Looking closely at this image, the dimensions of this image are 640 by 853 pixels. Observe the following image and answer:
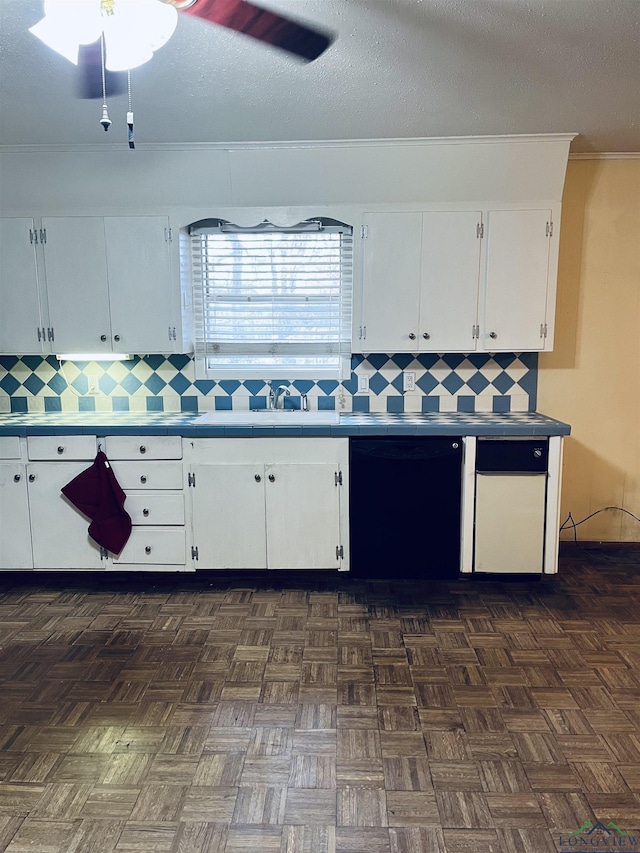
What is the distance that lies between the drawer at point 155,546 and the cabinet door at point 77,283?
3.55 feet

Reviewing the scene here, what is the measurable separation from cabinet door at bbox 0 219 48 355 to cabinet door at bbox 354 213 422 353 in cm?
186

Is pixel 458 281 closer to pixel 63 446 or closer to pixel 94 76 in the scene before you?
pixel 94 76

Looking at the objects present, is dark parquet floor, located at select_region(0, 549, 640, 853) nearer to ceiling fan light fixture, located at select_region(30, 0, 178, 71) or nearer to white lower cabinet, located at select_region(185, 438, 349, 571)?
white lower cabinet, located at select_region(185, 438, 349, 571)

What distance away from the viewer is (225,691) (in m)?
2.33

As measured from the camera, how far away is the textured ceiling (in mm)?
1944

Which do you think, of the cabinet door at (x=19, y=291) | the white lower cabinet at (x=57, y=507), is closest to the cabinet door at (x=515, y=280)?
the white lower cabinet at (x=57, y=507)

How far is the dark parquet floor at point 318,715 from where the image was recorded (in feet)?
5.58

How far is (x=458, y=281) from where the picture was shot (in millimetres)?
3301

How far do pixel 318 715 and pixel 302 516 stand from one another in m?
1.21

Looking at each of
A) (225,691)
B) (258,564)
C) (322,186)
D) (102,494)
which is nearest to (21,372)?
(102,494)

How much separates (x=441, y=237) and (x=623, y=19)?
139 centimetres

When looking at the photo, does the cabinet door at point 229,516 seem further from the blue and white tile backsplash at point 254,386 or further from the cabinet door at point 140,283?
the cabinet door at point 140,283

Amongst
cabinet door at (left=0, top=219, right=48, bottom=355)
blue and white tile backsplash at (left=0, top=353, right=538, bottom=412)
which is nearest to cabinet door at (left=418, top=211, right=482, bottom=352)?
blue and white tile backsplash at (left=0, top=353, right=538, bottom=412)

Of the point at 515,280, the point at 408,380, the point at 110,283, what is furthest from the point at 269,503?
the point at 515,280
